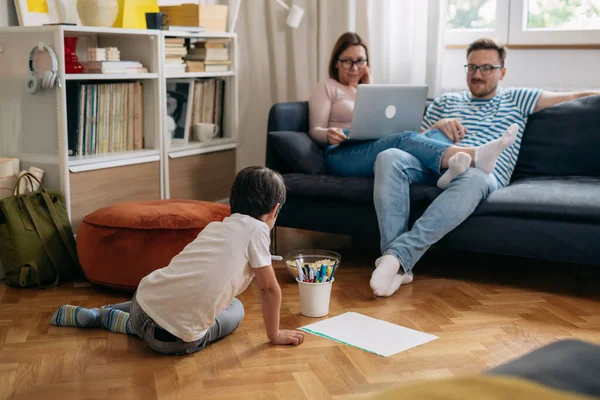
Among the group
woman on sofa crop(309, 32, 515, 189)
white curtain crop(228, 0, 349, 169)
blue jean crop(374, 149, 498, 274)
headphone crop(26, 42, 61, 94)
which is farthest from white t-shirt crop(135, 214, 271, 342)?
white curtain crop(228, 0, 349, 169)

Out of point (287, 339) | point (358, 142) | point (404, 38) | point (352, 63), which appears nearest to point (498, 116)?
point (358, 142)

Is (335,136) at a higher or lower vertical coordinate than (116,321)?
higher

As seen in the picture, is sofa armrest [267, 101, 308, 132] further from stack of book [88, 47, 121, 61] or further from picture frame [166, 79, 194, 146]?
stack of book [88, 47, 121, 61]

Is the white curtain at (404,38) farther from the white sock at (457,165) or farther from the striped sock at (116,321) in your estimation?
the striped sock at (116,321)

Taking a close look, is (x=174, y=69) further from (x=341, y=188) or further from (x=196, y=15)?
(x=341, y=188)

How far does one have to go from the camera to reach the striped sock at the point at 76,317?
254cm

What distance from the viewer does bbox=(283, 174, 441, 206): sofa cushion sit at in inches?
126

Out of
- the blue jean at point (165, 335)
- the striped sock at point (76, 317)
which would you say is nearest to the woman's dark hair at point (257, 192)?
the blue jean at point (165, 335)

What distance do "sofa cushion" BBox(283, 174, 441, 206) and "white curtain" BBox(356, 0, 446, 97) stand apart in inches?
39.3

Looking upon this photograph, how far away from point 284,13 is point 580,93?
183 centimetres

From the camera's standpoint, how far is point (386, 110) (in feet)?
11.0

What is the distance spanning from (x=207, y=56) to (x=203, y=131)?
39 cm

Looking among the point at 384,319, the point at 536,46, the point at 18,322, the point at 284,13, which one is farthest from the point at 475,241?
the point at 284,13

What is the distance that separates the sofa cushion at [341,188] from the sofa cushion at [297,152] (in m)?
0.06
